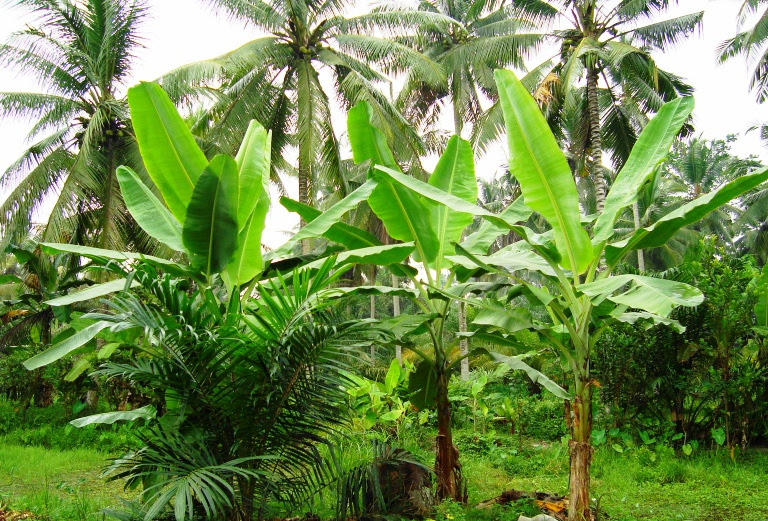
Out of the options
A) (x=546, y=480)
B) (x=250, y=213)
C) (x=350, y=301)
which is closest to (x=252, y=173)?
(x=250, y=213)

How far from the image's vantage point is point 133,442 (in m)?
8.27

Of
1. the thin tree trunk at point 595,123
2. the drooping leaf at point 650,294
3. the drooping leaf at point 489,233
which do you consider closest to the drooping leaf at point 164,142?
the drooping leaf at point 489,233

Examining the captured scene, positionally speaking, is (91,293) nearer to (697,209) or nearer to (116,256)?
(116,256)

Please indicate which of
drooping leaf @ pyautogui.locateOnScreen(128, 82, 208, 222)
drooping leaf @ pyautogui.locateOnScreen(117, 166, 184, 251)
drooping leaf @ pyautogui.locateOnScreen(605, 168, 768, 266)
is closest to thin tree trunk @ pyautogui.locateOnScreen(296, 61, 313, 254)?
drooping leaf @ pyautogui.locateOnScreen(117, 166, 184, 251)

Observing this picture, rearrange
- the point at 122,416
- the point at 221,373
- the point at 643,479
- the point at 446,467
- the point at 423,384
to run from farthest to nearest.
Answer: the point at 643,479, the point at 423,384, the point at 446,467, the point at 122,416, the point at 221,373

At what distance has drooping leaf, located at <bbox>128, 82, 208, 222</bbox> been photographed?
4.07m

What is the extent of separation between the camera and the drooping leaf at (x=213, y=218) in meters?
3.67

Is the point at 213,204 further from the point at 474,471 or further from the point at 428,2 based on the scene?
the point at 428,2

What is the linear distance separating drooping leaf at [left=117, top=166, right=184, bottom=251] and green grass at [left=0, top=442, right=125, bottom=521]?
2163 millimetres

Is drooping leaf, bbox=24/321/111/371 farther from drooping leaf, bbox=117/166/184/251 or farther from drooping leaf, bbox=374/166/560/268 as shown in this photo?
drooping leaf, bbox=374/166/560/268

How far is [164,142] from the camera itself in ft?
13.6

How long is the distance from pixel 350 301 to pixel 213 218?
404 centimetres

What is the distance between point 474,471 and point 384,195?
3511 mm

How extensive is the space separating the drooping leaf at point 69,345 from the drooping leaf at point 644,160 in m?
3.32
